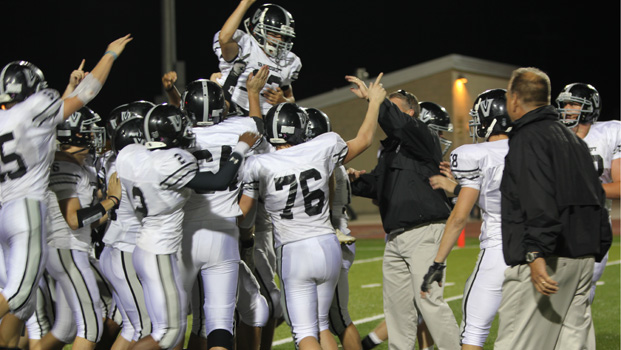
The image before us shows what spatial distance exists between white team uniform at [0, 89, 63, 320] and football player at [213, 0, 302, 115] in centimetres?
152

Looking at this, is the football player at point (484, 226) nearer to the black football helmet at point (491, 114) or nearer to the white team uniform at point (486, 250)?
the white team uniform at point (486, 250)

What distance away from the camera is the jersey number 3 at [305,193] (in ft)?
14.4

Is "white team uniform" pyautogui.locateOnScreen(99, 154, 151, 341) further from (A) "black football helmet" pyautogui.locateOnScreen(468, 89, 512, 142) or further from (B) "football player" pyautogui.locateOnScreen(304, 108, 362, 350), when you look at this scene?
(A) "black football helmet" pyautogui.locateOnScreen(468, 89, 512, 142)

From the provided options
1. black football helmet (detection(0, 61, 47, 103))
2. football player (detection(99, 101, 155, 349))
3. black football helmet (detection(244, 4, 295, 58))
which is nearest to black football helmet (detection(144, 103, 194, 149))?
football player (detection(99, 101, 155, 349))

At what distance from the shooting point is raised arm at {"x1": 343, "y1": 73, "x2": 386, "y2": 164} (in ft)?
15.8

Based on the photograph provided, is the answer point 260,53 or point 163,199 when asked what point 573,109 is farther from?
point 163,199

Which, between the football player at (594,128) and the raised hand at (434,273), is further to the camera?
the football player at (594,128)

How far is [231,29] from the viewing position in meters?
5.32

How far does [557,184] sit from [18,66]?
3.40 m

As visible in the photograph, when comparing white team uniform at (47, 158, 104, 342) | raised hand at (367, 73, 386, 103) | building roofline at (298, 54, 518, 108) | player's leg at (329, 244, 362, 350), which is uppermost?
raised hand at (367, 73, 386, 103)

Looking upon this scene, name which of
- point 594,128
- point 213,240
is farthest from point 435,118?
point 213,240

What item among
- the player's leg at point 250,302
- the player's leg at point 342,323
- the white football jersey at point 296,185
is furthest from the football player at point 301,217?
the player's leg at point 342,323

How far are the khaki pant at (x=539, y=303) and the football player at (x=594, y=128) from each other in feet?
6.59

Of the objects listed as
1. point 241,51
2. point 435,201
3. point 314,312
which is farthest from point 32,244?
point 435,201
